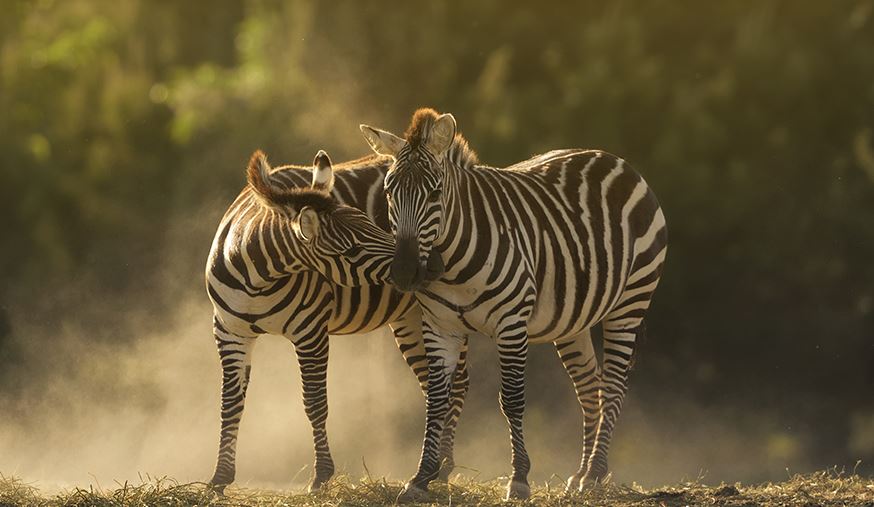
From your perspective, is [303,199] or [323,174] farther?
[323,174]

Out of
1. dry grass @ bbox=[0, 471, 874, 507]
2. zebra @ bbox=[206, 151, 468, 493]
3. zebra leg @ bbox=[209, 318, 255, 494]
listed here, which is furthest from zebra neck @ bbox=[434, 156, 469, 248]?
zebra leg @ bbox=[209, 318, 255, 494]

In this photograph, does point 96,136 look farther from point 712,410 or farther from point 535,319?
point 535,319

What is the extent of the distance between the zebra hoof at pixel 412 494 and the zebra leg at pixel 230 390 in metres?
1.27

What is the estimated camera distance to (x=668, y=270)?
711 inches

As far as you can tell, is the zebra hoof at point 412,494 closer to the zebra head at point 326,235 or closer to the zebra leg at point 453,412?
the zebra leg at point 453,412

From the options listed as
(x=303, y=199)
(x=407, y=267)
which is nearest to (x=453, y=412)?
(x=303, y=199)

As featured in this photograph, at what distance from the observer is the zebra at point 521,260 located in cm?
786

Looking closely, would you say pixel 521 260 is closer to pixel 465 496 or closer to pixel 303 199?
pixel 303 199

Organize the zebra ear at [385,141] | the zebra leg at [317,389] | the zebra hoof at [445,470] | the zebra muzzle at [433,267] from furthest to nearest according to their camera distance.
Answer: the zebra hoof at [445,470] < the zebra leg at [317,389] < the zebra ear at [385,141] < the zebra muzzle at [433,267]

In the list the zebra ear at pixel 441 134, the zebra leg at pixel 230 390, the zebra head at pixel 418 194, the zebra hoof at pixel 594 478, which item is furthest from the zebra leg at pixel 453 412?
the zebra ear at pixel 441 134

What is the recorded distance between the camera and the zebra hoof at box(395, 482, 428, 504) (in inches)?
318

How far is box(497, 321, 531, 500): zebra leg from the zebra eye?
3.18 feet

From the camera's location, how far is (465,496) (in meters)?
8.25

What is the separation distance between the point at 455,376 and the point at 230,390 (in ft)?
5.03
